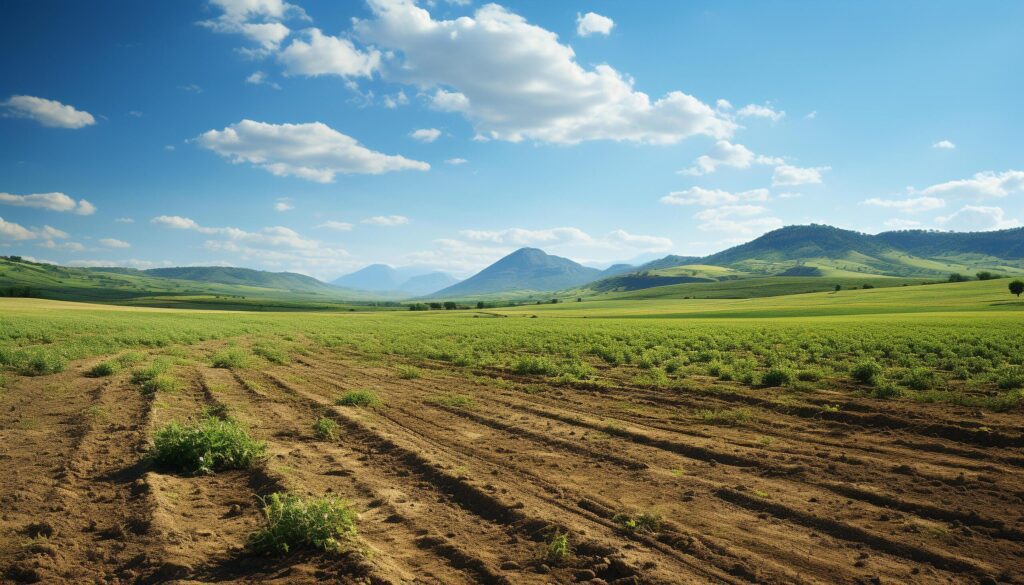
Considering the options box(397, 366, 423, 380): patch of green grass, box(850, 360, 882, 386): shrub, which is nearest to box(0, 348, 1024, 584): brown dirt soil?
box(850, 360, 882, 386): shrub

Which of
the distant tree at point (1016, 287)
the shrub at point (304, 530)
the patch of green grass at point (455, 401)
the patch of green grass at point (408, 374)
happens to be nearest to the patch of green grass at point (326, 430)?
the patch of green grass at point (455, 401)

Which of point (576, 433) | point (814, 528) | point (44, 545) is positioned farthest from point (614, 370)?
point (44, 545)

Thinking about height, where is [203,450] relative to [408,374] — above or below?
above

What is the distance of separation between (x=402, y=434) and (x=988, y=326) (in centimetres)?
4492

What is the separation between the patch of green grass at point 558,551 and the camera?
6.64 meters

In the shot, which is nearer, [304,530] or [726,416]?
[304,530]

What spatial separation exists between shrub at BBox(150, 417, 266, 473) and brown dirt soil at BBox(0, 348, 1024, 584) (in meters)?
0.37

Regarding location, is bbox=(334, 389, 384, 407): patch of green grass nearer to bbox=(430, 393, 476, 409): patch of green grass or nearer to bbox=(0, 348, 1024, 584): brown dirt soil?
bbox=(0, 348, 1024, 584): brown dirt soil

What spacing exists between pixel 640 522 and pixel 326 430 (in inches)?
324

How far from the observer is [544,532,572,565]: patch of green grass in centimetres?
664

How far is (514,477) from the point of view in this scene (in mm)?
9680

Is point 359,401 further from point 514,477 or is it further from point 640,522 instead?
point 640,522

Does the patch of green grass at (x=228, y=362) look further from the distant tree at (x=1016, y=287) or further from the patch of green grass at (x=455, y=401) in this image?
the distant tree at (x=1016, y=287)

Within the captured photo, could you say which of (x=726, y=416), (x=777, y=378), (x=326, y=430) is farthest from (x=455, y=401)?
(x=777, y=378)
